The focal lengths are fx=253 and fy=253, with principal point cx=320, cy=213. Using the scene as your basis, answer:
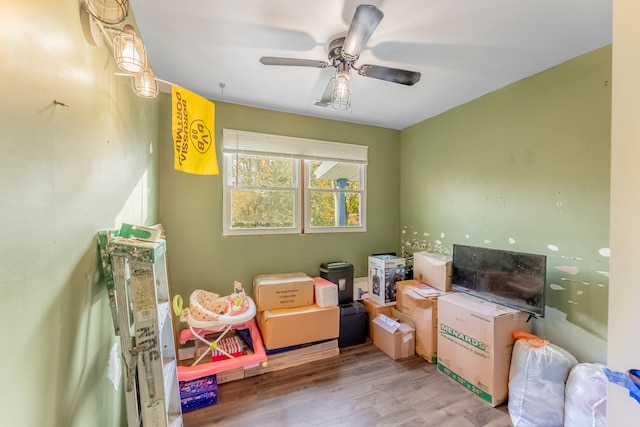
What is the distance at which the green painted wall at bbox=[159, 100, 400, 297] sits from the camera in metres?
2.65

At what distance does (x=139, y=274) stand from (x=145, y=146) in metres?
1.35

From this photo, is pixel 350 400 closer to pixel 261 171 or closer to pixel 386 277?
pixel 386 277

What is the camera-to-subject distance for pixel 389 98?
2707 mm

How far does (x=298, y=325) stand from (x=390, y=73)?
232 centimetres

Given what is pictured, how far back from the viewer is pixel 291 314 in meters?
2.49

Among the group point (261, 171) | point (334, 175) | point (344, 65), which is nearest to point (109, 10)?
point (344, 65)

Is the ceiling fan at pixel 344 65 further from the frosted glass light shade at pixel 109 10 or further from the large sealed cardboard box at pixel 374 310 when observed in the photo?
the large sealed cardboard box at pixel 374 310

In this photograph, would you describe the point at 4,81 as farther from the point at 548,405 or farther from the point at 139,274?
the point at 548,405

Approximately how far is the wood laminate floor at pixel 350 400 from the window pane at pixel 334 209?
1640mm

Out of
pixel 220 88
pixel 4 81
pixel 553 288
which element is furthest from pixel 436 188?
pixel 4 81

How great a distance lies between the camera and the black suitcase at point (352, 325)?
9.23ft

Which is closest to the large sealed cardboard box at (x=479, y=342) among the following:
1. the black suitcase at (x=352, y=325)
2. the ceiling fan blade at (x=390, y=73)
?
the black suitcase at (x=352, y=325)

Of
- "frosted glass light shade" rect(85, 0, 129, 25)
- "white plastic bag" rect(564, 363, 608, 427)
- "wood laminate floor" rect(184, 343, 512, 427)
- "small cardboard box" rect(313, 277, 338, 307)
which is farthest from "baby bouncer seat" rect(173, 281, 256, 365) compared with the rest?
"white plastic bag" rect(564, 363, 608, 427)

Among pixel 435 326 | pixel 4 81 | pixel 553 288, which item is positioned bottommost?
pixel 435 326
